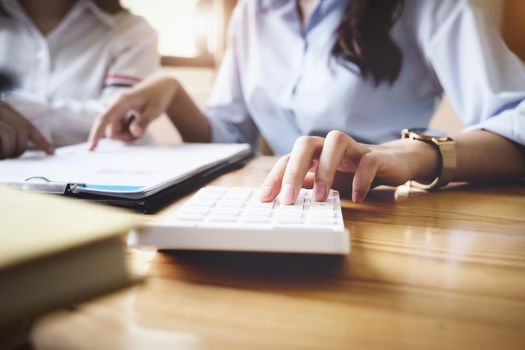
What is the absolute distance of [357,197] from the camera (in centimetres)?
42

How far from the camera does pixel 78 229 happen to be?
142 millimetres

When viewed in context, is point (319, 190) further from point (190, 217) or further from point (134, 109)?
point (134, 109)

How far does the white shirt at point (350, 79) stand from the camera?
0.63 m

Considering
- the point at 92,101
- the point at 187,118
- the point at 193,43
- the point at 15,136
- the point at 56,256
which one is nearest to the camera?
the point at 56,256

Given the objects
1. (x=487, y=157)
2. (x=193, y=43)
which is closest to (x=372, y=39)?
(x=487, y=157)

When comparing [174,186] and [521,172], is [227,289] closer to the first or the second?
[174,186]

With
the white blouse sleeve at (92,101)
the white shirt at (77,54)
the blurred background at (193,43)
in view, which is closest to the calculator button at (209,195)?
the white blouse sleeve at (92,101)

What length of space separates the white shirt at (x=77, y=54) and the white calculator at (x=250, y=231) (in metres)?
0.86

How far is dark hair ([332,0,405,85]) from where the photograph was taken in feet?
2.44

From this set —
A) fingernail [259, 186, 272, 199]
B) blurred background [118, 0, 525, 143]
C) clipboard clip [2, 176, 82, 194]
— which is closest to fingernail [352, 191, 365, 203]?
fingernail [259, 186, 272, 199]

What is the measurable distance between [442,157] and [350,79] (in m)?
0.31

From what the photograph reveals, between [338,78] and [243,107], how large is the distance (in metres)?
0.31

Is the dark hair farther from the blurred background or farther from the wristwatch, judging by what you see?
the blurred background

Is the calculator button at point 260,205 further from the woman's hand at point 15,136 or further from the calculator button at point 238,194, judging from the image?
the woman's hand at point 15,136
